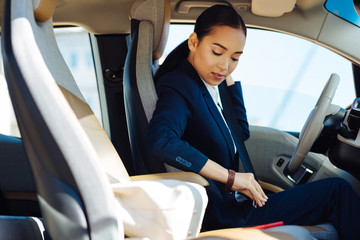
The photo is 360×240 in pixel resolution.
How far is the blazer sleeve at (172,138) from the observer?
1269mm

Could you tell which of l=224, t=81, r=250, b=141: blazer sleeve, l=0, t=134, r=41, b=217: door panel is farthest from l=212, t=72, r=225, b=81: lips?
l=0, t=134, r=41, b=217: door panel

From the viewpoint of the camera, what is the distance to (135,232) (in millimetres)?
1077

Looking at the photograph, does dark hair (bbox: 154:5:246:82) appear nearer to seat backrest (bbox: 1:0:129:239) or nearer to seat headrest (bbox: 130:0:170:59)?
seat headrest (bbox: 130:0:170:59)

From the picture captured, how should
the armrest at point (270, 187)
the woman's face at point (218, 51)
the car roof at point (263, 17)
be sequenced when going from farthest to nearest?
the armrest at point (270, 187) → the car roof at point (263, 17) → the woman's face at point (218, 51)

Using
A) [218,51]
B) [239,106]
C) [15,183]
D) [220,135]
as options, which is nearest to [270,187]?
[239,106]

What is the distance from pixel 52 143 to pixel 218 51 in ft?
2.36

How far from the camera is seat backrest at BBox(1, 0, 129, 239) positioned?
92 cm

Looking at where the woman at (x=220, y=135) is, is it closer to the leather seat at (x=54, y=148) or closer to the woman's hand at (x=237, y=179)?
the woman's hand at (x=237, y=179)

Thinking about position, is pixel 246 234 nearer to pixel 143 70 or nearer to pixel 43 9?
pixel 143 70

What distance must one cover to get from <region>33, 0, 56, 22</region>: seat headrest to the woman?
446 mm

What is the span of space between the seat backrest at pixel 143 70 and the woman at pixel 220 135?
0.06 meters

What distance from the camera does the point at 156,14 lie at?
5.24ft

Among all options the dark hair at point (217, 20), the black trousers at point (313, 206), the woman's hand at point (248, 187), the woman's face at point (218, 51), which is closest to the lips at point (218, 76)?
the woman's face at point (218, 51)

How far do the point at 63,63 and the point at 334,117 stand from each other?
3.59 feet
